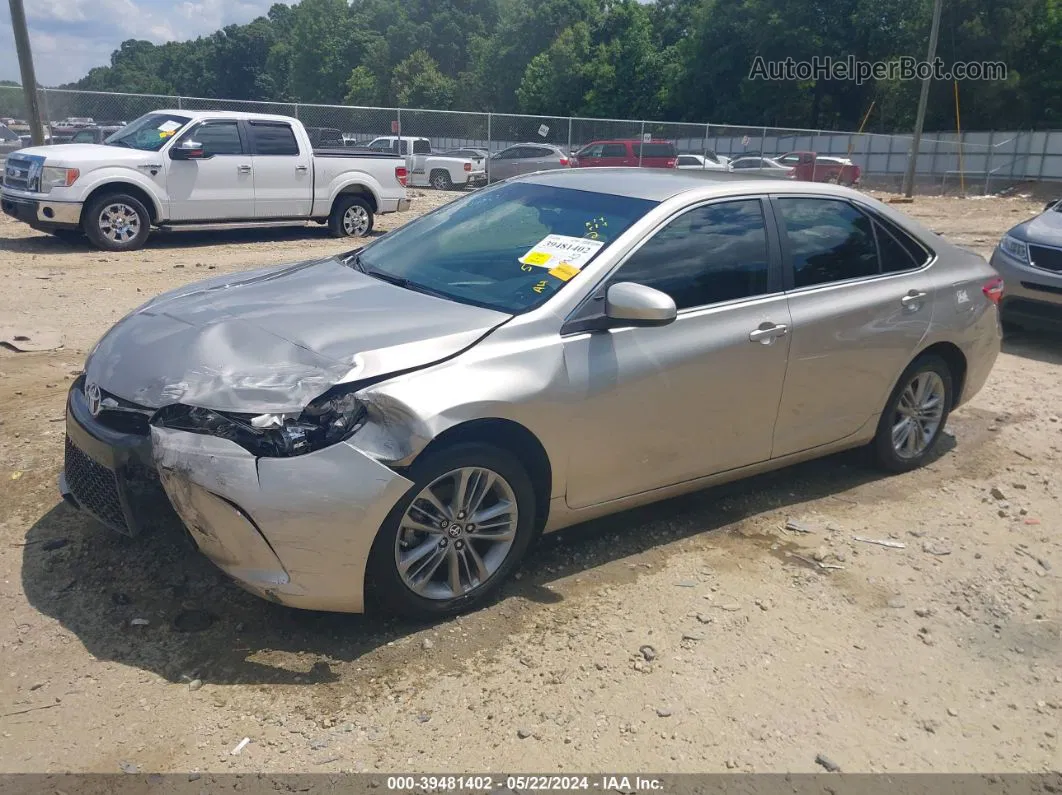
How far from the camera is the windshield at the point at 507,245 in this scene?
3963 mm

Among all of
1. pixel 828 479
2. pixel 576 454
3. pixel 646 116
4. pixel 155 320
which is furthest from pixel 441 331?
pixel 646 116

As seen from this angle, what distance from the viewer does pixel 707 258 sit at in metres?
4.30

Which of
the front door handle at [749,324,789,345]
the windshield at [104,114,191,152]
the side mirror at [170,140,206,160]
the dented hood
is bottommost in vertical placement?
the front door handle at [749,324,789,345]

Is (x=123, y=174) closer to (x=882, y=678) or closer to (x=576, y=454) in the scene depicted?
(x=576, y=454)

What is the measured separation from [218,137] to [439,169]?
1436cm

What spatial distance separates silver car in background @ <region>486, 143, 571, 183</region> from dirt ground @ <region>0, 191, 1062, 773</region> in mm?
22601

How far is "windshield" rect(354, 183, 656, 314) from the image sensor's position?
3.96 m

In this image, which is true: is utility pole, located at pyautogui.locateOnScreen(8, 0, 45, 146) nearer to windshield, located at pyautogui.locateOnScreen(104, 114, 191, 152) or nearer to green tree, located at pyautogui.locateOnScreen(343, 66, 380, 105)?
windshield, located at pyautogui.locateOnScreen(104, 114, 191, 152)

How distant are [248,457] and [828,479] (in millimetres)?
3587

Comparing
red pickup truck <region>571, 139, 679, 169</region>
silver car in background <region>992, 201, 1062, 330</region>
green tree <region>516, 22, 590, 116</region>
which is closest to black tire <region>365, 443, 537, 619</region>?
silver car in background <region>992, 201, 1062, 330</region>

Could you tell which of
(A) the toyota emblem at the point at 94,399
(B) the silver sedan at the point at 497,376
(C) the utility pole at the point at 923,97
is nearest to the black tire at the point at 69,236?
(B) the silver sedan at the point at 497,376

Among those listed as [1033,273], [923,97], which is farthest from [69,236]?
[923,97]

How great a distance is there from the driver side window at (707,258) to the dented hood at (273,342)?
82 cm

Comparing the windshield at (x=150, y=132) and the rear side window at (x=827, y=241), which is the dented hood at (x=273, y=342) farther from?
the windshield at (x=150, y=132)
